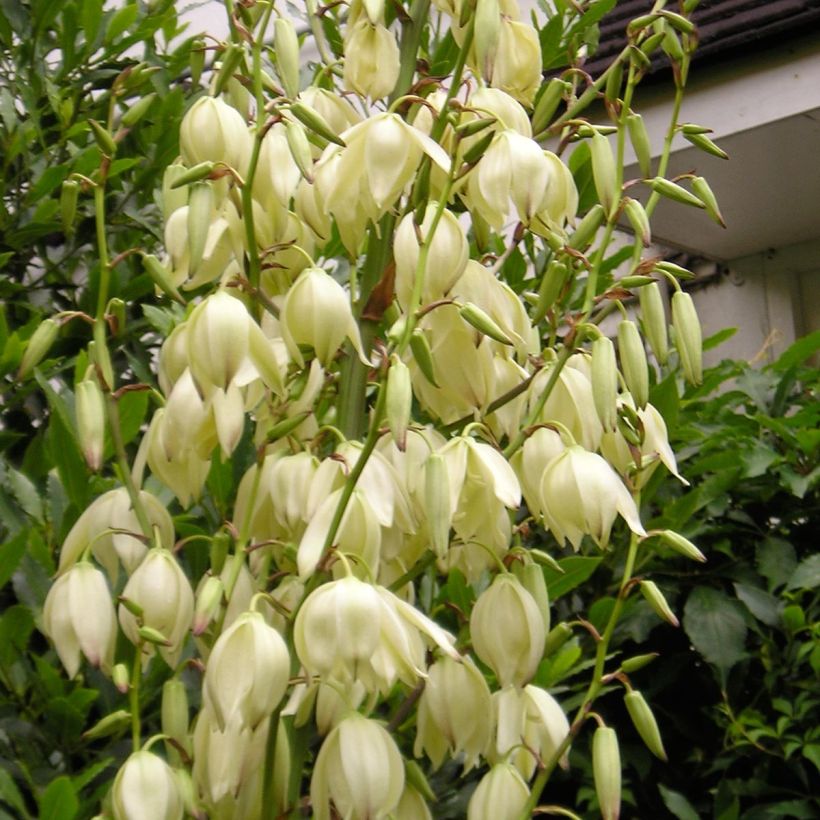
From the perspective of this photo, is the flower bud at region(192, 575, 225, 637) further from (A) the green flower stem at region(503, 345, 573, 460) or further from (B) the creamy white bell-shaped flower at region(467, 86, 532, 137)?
(B) the creamy white bell-shaped flower at region(467, 86, 532, 137)

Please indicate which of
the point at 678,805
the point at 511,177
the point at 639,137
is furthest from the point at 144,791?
the point at 678,805

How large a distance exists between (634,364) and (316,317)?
18cm

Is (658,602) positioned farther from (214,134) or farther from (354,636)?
(214,134)

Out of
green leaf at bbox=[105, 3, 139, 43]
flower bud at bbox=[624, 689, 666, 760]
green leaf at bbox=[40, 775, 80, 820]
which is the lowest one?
green leaf at bbox=[40, 775, 80, 820]

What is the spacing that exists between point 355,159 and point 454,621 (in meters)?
0.56

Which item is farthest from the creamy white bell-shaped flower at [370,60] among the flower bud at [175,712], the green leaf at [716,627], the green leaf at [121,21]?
the green leaf at [716,627]

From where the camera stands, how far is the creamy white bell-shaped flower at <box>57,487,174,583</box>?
2.39ft

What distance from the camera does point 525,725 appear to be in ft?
2.48

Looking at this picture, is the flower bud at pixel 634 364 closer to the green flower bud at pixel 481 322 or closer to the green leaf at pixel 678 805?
the green flower bud at pixel 481 322

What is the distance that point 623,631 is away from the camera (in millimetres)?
1393

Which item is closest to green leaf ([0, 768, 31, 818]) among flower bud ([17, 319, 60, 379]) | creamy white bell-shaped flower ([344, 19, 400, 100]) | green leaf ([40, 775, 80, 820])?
green leaf ([40, 775, 80, 820])

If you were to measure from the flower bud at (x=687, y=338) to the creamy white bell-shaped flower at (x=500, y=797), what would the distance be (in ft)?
0.82

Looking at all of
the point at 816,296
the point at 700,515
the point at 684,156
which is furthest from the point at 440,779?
the point at 816,296

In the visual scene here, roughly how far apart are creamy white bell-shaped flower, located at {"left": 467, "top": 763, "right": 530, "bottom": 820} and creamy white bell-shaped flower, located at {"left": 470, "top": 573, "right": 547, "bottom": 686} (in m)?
0.06
